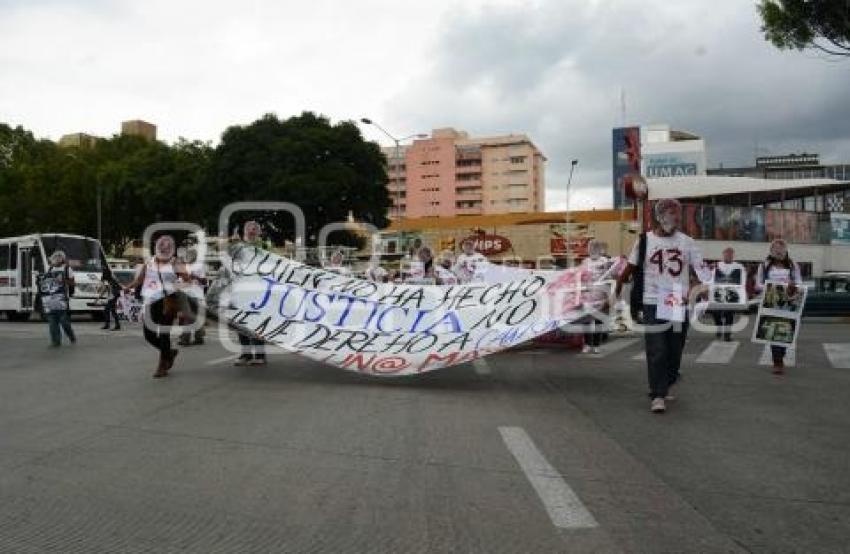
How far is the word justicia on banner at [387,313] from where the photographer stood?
9.98m

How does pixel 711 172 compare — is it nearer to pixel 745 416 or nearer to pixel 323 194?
pixel 323 194

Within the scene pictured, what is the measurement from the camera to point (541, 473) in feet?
18.9

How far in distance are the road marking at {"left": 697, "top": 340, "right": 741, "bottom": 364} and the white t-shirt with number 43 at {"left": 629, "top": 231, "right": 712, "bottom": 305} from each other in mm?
4765

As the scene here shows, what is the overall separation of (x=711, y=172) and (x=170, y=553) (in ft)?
475

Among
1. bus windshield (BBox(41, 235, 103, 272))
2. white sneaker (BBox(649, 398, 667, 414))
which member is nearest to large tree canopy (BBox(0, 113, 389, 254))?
bus windshield (BBox(41, 235, 103, 272))

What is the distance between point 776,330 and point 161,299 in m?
8.46

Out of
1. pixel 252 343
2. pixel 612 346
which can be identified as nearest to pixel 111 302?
pixel 252 343

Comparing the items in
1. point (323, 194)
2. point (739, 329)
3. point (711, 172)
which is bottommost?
point (739, 329)

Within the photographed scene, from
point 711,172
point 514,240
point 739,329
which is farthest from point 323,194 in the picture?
point 711,172

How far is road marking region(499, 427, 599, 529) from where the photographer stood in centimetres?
472

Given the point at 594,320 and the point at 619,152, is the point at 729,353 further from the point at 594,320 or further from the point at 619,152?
the point at 619,152

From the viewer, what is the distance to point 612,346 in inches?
624

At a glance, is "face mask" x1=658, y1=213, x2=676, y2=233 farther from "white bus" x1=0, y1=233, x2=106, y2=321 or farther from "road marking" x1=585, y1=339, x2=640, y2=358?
"white bus" x1=0, y1=233, x2=106, y2=321

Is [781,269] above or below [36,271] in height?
below
